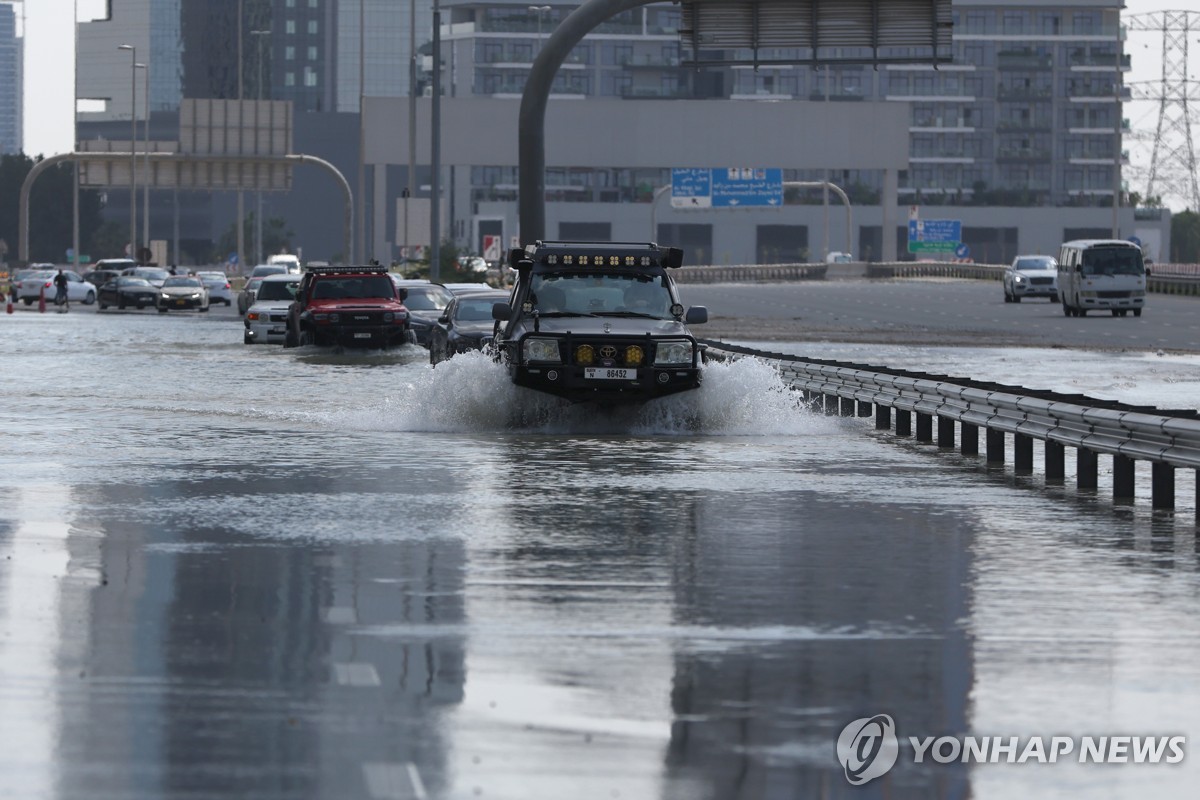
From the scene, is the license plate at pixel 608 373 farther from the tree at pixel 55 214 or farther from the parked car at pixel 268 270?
the tree at pixel 55 214

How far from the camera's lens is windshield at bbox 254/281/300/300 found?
181ft

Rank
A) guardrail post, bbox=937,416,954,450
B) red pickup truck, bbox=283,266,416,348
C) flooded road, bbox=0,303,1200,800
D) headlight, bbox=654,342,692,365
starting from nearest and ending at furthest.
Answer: flooded road, bbox=0,303,1200,800
guardrail post, bbox=937,416,954,450
headlight, bbox=654,342,692,365
red pickup truck, bbox=283,266,416,348

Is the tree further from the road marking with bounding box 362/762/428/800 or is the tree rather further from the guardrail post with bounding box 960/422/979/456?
the road marking with bounding box 362/762/428/800

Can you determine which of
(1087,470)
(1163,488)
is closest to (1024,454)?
(1087,470)

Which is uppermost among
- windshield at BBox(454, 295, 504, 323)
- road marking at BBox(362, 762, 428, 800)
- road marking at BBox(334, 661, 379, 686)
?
windshield at BBox(454, 295, 504, 323)

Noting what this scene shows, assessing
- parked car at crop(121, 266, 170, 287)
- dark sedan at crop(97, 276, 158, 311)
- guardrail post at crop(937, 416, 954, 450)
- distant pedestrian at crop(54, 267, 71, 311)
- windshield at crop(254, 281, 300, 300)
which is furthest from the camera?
parked car at crop(121, 266, 170, 287)

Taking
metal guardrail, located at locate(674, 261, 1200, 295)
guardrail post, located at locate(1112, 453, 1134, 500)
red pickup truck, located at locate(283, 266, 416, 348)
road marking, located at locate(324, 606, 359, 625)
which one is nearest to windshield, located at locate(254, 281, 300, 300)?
red pickup truck, located at locate(283, 266, 416, 348)

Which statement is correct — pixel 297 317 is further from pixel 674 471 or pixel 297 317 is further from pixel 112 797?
pixel 112 797

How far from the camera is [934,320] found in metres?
69.1

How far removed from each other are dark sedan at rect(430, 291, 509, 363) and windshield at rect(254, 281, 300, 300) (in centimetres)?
1548

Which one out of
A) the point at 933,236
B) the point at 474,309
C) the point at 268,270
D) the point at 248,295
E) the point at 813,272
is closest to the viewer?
the point at 474,309

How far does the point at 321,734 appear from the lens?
28.1 feet

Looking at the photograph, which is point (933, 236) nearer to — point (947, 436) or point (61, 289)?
point (61, 289)

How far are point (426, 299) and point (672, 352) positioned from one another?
28034 millimetres
